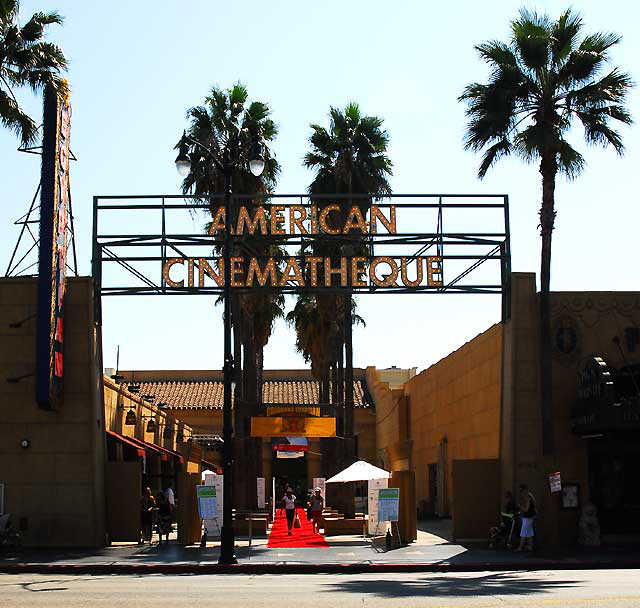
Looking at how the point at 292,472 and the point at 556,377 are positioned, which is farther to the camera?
the point at 292,472

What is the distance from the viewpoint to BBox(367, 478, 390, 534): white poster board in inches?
1139

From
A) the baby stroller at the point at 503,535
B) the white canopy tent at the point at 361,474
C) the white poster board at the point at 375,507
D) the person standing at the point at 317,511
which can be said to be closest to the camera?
the baby stroller at the point at 503,535

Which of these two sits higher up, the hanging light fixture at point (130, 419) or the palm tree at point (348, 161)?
the palm tree at point (348, 161)

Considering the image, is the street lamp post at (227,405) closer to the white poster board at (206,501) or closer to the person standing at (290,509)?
the white poster board at (206,501)

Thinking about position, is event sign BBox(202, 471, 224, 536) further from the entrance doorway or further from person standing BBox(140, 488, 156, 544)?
the entrance doorway

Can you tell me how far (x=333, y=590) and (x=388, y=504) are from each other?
38.1 ft

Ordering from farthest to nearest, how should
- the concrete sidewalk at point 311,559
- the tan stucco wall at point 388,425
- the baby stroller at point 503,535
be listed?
the tan stucco wall at point 388,425 → the baby stroller at point 503,535 → the concrete sidewalk at point 311,559

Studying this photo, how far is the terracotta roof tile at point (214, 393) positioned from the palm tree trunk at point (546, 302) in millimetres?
38288

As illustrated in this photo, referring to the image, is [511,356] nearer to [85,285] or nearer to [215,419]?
[85,285]

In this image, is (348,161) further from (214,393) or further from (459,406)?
(214,393)

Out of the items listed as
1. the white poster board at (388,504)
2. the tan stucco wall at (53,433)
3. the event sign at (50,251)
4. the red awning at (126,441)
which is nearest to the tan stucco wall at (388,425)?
the red awning at (126,441)

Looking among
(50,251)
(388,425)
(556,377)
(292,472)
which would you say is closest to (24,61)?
(50,251)

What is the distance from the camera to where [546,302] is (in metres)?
27.2

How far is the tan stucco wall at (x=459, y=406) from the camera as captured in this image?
31344 mm
